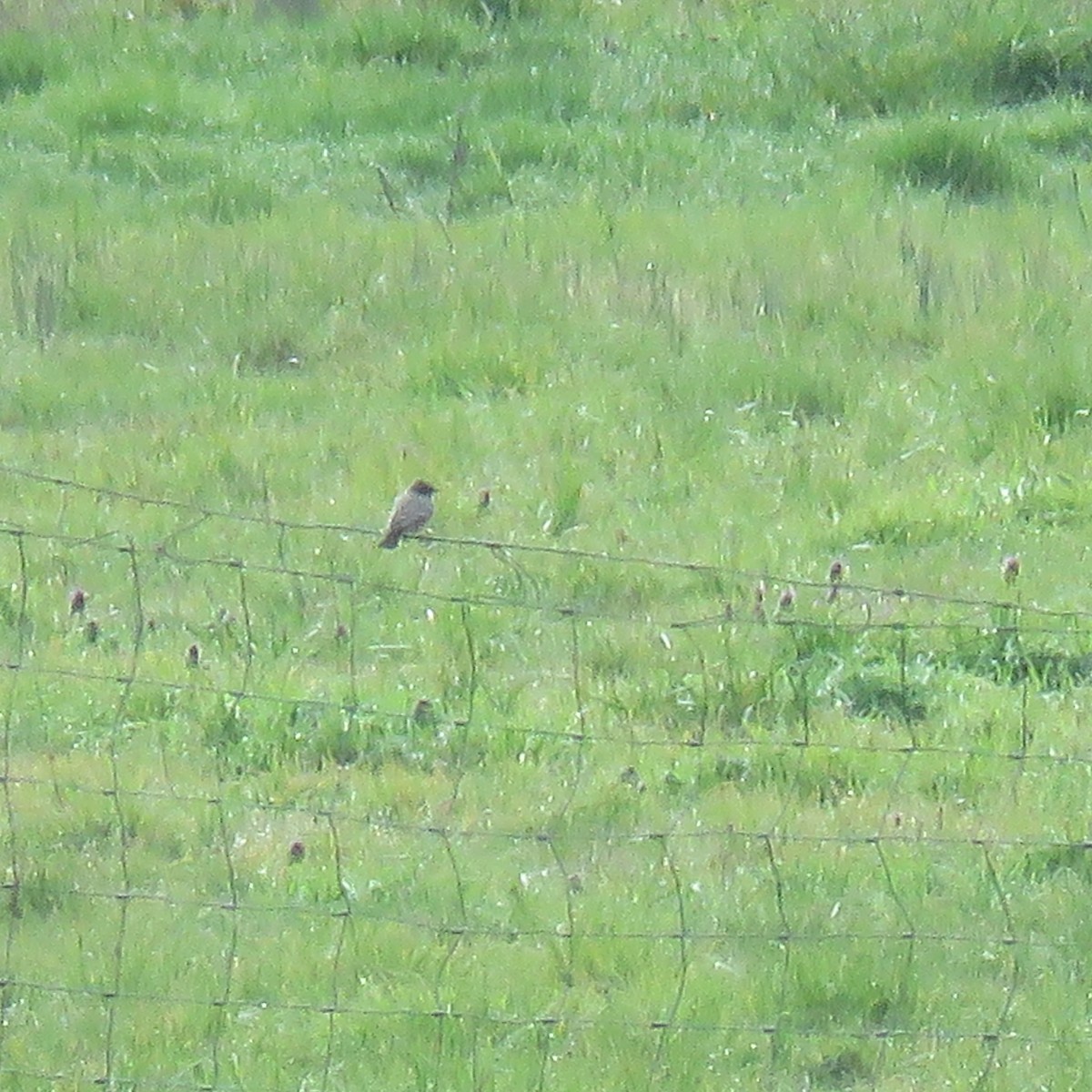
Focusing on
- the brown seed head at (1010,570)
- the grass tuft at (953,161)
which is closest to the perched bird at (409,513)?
the brown seed head at (1010,570)

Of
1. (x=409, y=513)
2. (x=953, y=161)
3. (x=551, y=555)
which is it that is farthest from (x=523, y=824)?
(x=953, y=161)

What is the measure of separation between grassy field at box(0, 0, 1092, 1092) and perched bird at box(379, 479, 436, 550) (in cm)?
11

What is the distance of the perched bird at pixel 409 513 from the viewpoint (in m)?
7.56

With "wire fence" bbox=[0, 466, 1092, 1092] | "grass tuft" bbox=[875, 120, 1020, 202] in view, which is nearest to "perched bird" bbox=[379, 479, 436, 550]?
"wire fence" bbox=[0, 466, 1092, 1092]

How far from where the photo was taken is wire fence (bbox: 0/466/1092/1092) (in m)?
4.93

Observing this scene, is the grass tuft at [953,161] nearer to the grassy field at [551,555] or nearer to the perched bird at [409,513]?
the grassy field at [551,555]

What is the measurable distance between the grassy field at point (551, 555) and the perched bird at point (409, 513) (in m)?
0.11

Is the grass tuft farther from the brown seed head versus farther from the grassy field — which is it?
the brown seed head

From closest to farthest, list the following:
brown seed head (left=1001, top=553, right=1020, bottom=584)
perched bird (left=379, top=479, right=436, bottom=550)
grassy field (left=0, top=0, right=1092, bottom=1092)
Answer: grassy field (left=0, top=0, right=1092, bottom=1092) → brown seed head (left=1001, top=553, right=1020, bottom=584) → perched bird (left=379, top=479, right=436, bottom=550)

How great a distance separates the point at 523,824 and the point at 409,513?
1.90 metres

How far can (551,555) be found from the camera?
7480 mm

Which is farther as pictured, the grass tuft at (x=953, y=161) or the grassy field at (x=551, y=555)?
the grass tuft at (x=953, y=161)

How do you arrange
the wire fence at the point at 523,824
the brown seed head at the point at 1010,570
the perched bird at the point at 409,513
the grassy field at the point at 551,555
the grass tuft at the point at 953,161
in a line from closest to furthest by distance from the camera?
1. the wire fence at the point at 523,824
2. the grassy field at the point at 551,555
3. the brown seed head at the point at 1010,570
4. the perched bird at the point at 409,513
5. the grass tuft at the point at 953,161

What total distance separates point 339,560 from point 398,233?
331cm
